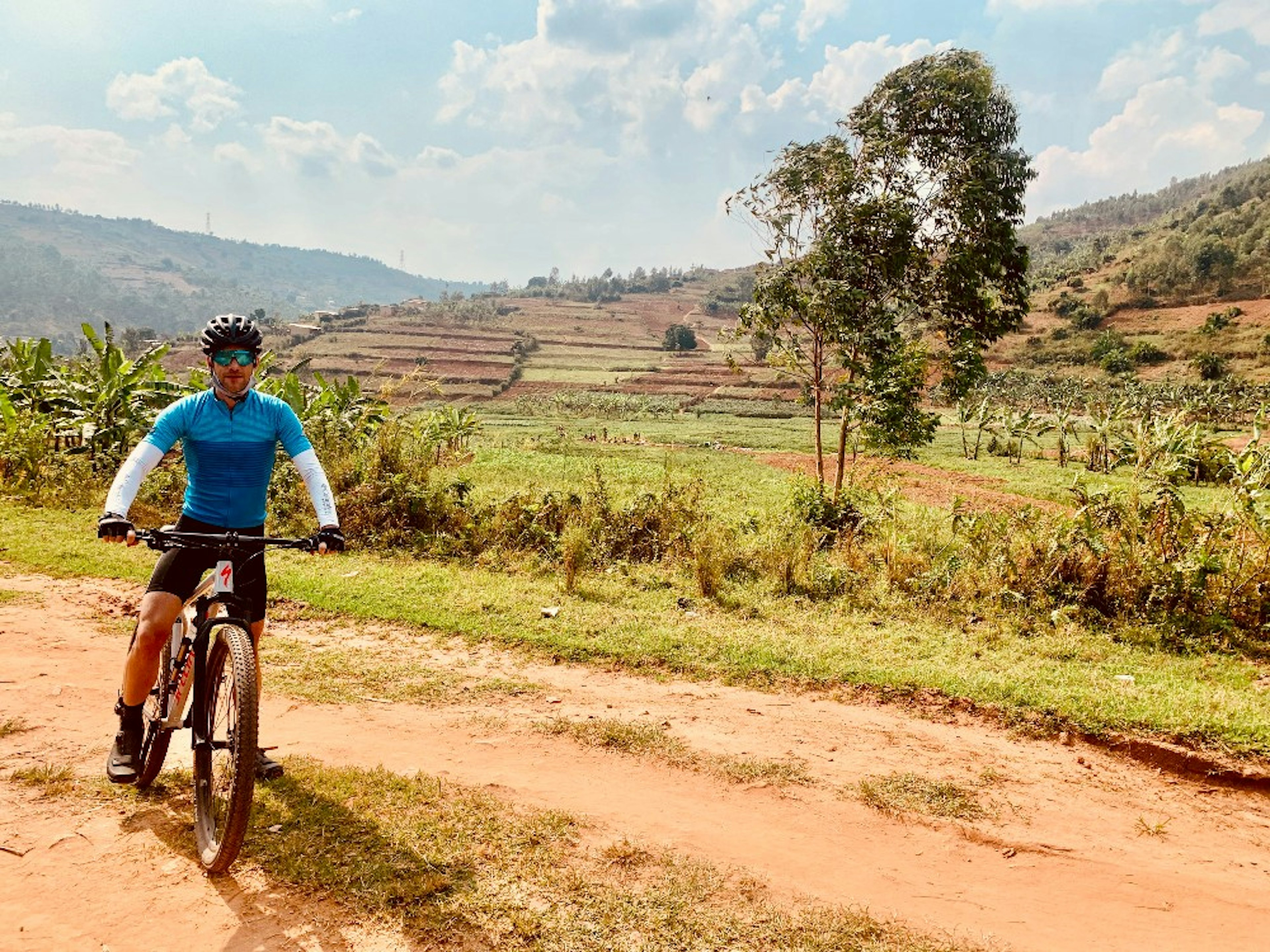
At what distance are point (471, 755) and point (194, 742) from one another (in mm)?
1737

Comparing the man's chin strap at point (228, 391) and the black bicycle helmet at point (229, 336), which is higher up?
the black bicycle helmet at point (229, 336)

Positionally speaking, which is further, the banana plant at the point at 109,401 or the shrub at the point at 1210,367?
the shrub at the point at 1210,367

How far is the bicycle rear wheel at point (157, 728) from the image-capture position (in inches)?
156

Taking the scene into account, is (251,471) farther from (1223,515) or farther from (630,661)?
(1223,515)

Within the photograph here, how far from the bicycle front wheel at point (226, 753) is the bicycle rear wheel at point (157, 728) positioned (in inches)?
13.2

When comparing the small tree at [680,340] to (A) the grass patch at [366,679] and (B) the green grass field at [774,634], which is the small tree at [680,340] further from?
(A) the grass patch at [366,679]

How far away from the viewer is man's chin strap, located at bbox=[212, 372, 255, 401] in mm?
3932

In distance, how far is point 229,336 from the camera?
3918 millimetres

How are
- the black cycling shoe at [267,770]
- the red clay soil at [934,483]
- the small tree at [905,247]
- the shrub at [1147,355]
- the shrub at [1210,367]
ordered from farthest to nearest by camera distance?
the shrub at [1147,355]
the shrub at [1210,367]
the red clay soil at [934,483]
the small tree at [905,247]
the black cycling shoe at [267,770]

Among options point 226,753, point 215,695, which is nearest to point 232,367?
point 215,695

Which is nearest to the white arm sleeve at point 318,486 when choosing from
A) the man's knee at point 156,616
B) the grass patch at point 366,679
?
the man's knee at point 156,616

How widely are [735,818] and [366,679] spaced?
132 inches

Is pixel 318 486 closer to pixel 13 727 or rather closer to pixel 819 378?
pixel 13 727

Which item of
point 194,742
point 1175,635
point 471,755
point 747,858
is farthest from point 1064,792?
point 194,742
